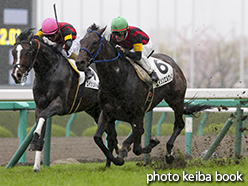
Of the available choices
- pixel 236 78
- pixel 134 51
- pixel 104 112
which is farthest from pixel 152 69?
pixel 236 78

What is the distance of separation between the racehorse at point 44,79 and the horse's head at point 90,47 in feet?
2.29

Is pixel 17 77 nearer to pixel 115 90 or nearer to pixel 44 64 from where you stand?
pixel 44 64

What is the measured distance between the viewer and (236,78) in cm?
2120

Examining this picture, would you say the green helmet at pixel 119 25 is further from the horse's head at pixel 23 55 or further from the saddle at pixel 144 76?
the horse's head at pixel 23 55

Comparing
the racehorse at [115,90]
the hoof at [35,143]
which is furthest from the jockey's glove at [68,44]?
the hoof at [35,143]

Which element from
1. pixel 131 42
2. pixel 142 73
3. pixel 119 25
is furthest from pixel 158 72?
pixel 119 25

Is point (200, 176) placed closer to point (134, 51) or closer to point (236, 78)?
point (134, 51)

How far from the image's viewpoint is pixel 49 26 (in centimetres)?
496

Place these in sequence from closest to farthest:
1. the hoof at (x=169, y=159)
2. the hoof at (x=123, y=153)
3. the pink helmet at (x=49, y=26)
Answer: the hoof at (x=123, y=153)
the pink helmet at (x=49, y=26)
the hoof at (x=169, y=159)

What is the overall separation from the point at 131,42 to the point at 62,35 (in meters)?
0.91

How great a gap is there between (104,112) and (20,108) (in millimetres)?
1268

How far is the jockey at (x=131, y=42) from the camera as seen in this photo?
4.47 meters

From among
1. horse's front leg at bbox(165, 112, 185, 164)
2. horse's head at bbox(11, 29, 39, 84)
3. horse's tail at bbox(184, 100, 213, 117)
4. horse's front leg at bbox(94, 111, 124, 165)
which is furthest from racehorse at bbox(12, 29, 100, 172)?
horse's tail at bbox(184, 100, 213, 117)

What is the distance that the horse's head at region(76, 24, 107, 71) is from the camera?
3.97 meters
